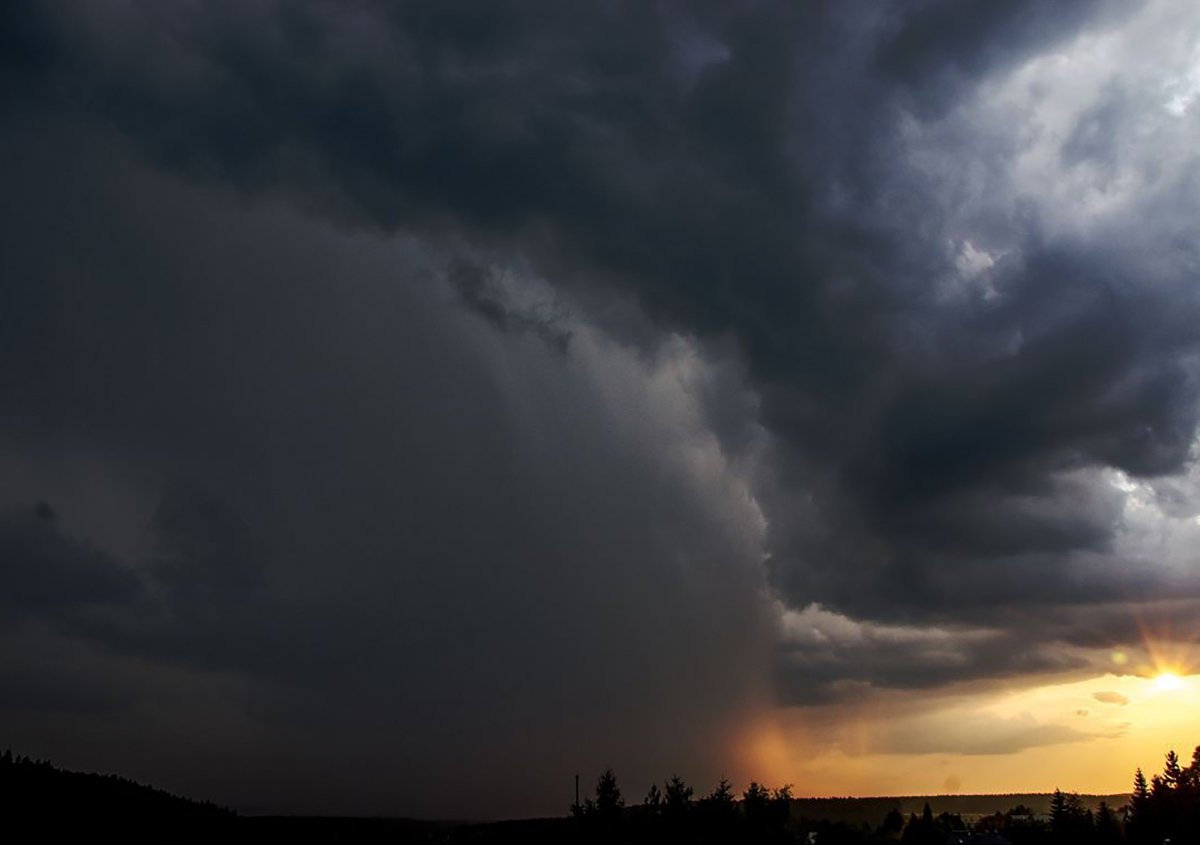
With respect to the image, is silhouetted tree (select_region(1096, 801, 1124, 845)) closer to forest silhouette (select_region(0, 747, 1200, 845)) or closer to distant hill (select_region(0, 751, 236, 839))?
forest silhouette (select_region(0, 747, 1200, 845))

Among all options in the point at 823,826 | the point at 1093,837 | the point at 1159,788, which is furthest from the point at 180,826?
the point at 1159,788

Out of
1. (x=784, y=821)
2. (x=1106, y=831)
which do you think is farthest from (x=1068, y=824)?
(x=784, y=821)

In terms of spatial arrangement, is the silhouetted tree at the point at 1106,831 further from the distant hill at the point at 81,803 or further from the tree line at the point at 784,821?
the distant hill at the point at 81,803

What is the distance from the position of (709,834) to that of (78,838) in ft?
232

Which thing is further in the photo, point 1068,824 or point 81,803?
point 1068,824

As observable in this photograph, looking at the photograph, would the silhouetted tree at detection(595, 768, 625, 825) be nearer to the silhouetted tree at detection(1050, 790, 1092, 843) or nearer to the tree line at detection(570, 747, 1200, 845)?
the tree line at detection(570, 747, 1200, 845)

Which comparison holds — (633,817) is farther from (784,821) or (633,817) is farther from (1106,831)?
(1106,831)

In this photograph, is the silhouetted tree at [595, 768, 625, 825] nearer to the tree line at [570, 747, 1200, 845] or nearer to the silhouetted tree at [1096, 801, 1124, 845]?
the tree line at [570, 747, 1200, 845]

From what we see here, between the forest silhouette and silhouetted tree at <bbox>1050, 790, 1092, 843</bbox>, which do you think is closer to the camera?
the forest silhouette

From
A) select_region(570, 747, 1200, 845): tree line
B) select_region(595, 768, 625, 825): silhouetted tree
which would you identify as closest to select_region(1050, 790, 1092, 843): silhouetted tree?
select_region(570, 747, 1200, 845): tree line

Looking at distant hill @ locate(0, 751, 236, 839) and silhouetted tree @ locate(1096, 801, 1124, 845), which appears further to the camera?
silhouetted tree @ locate(1096, 801, 1124, 845)

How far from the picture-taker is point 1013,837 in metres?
166

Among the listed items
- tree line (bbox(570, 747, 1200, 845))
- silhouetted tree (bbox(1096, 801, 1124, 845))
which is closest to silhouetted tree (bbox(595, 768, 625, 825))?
tree line (bbox(570, 747, 1200, 845))

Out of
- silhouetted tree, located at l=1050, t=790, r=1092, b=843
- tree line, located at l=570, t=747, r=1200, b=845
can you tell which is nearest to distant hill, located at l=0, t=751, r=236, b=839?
tree line, located at l=570, t=747, r=1200, b=845
